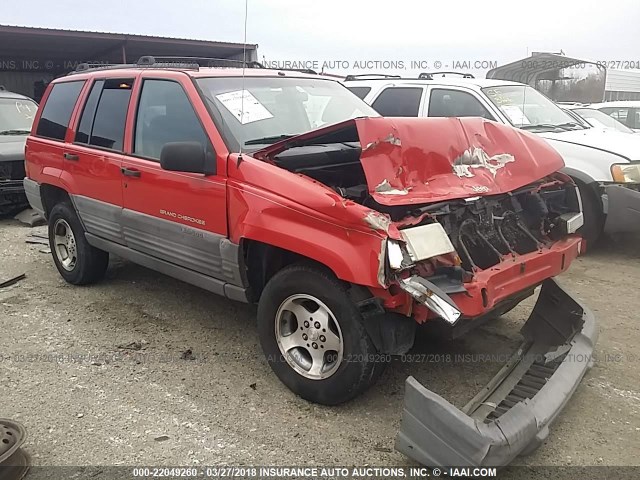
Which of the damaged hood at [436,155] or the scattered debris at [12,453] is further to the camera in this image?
the damaged hood at [436,155]

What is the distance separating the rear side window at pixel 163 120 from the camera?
381cm

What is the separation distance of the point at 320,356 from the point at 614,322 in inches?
102

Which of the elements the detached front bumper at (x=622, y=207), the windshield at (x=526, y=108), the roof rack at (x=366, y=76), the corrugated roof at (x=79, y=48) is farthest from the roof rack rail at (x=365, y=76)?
the corrugated roof at (x=79, y=48)

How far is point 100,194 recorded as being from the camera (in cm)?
467

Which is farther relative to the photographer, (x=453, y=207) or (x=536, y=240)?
(x=536, y=240)

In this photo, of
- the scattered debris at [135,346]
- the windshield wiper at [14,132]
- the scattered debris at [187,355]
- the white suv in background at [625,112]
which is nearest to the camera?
the scattered debris at [187,355]

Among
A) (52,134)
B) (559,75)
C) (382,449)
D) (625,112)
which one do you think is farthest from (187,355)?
(625,112)

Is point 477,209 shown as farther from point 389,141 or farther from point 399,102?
point 399,102

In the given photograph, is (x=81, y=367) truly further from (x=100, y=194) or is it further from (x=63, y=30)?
(x=63, y=30)

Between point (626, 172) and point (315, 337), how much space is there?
4.37 m

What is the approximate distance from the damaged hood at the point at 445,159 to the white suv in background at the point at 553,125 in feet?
8.80

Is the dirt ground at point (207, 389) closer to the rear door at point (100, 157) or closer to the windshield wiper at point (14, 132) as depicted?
the rear door at point (100, 157)

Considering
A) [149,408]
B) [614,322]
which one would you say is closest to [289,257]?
[149,408]

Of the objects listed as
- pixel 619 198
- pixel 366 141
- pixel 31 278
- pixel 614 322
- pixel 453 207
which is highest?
pixel 366 141
